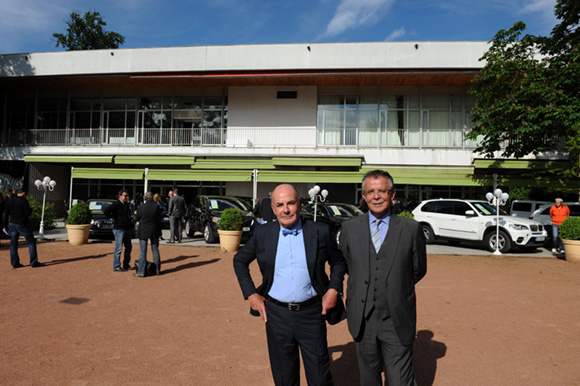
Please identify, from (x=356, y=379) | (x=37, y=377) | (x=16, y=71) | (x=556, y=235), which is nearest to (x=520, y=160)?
(x=556, y=235)

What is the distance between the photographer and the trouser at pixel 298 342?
278 centimetres

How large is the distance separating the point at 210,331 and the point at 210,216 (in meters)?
9.61

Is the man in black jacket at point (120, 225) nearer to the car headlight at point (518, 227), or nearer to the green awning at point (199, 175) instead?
the car headlight at point (518, 227)

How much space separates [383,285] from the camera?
2732mm

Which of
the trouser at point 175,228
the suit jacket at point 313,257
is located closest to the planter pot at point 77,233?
the trouser at point 175,228

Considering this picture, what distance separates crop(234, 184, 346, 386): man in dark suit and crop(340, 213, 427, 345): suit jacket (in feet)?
0.44

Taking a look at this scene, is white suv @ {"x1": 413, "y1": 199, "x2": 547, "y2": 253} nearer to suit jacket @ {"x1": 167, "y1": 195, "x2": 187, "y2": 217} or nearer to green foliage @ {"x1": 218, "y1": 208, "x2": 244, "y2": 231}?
green foliage @ {"x1": 218, "y1": 208, "x2": 244, "y2": 231}

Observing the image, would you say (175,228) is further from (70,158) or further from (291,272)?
(70,158)

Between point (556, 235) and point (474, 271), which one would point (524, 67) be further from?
point (474, 271)

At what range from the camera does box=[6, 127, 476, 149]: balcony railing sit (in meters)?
23.0

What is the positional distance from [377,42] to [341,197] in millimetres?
8616

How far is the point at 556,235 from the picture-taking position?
13242mm

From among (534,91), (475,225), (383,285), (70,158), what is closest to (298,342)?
(383,285)

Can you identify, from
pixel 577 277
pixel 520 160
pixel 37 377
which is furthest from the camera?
pixel 520 160
